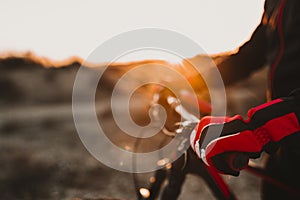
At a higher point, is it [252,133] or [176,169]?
[252,133]

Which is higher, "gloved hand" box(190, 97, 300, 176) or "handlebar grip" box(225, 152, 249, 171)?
"gloved hand" box(190, 97, 300, 176)

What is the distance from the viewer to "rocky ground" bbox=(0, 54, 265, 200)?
2.35m

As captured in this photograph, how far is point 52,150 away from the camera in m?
3.38

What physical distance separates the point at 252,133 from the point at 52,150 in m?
2.82

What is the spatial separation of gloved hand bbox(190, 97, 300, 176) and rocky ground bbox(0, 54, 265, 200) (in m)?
0.94

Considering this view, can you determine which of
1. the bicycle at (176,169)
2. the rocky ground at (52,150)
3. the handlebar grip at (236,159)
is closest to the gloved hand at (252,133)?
the handlebar grip at (236,159)

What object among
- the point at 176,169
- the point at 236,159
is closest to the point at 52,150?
the point at 176,169

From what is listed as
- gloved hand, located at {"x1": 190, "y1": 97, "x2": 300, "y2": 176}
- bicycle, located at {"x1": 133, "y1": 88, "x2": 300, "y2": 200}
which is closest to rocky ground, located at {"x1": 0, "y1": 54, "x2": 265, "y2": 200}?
bicycle, located at {"x1": 133, "y1": 88, "x2": 300, "y2": 200}

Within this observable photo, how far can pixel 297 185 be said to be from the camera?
4.48ft

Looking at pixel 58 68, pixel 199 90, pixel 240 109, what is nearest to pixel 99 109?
pixel 58 68

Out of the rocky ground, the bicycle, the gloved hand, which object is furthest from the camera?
the rocky ground

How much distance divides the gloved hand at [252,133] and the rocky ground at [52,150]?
0.94 metres

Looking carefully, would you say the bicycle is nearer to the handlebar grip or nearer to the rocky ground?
the handlebar grip

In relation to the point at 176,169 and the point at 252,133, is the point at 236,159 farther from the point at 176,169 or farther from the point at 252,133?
the point at 176,169
